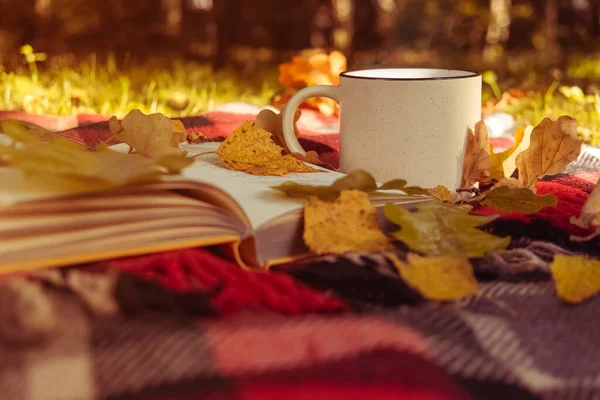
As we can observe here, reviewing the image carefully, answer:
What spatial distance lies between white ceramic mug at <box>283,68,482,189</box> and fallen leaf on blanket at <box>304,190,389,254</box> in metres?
0.22

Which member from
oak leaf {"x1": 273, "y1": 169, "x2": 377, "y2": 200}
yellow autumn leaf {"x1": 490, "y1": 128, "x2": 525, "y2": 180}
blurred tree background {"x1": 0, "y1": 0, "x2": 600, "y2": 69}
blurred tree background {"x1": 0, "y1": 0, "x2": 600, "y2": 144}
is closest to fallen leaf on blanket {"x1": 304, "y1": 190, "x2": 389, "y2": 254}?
oak leaf {"x1": 273, "y1": 169, "x2": 377, "y2": 200}

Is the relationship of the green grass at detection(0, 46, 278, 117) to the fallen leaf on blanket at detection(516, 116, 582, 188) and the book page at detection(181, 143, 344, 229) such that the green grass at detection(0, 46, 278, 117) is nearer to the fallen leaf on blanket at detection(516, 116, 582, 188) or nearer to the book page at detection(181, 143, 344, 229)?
the book page at detection(181, 143, 344, 229)

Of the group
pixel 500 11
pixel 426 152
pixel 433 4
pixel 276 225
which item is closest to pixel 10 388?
pixel 276 225

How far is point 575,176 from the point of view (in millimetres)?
1285

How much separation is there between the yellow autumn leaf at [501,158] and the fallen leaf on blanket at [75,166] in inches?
23.6

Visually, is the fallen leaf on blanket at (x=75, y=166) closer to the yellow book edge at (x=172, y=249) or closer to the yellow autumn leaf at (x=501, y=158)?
the yellow book edge at (x=172, y=249)

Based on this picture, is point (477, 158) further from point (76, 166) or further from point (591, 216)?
point (76, 166)

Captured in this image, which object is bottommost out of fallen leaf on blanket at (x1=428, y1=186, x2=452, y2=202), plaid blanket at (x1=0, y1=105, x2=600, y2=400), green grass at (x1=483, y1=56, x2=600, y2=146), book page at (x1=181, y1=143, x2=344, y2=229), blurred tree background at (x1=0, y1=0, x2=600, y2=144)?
plaid blanket at (x1=0, y1=105, x2=600, y2=400)

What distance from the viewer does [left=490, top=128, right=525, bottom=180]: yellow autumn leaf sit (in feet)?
3.79

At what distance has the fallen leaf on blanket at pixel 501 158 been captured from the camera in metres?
1.16

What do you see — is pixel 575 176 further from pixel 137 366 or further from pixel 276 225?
pixel 137 366

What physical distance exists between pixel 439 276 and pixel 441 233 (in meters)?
0.10

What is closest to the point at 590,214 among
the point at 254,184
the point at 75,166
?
the point at 254,184

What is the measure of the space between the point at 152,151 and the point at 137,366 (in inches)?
19.7
